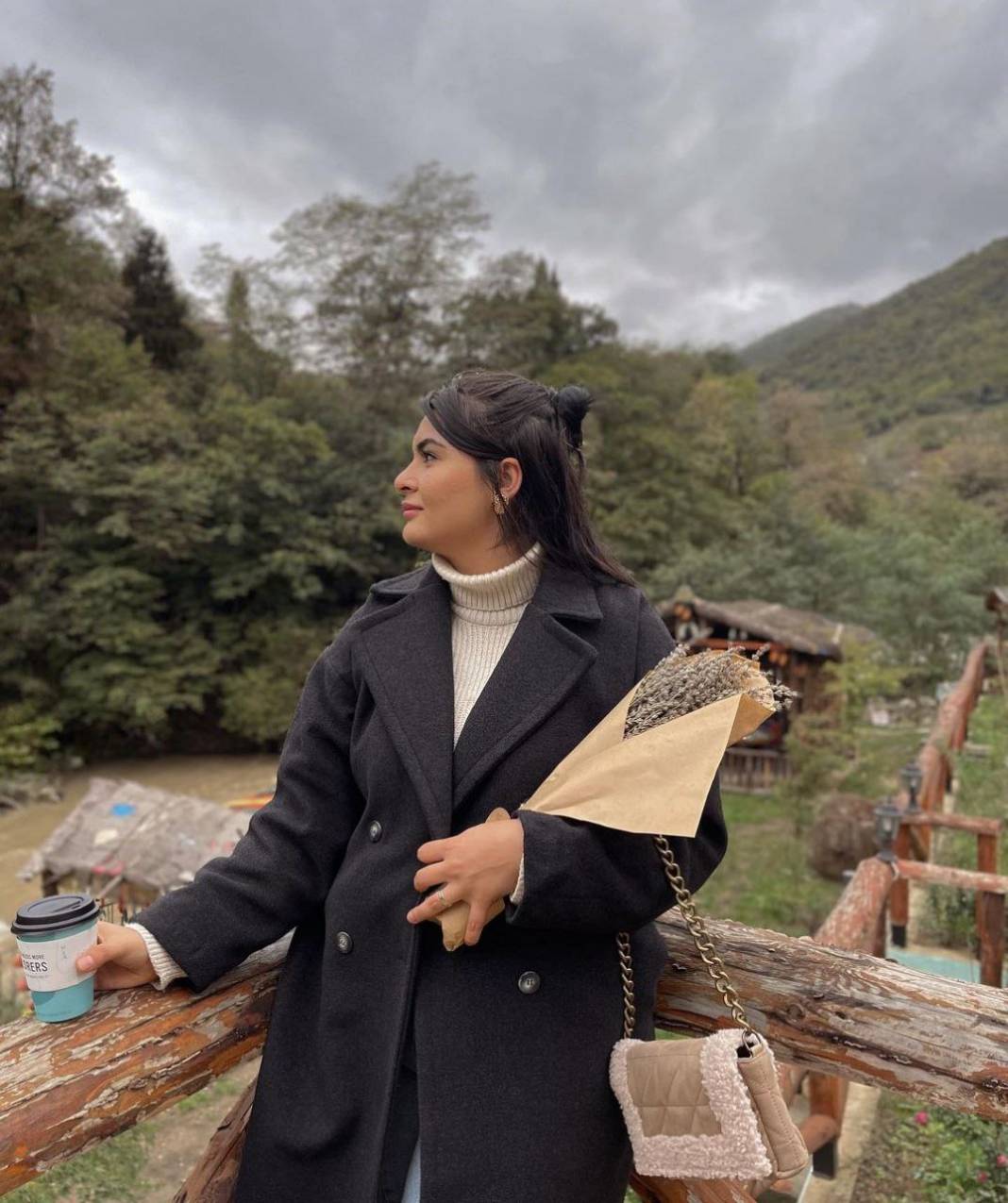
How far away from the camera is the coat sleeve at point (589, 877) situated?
1115 mm

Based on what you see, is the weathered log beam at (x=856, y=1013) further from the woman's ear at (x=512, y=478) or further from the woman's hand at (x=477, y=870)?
the woman's ear at (x=512, y=478)

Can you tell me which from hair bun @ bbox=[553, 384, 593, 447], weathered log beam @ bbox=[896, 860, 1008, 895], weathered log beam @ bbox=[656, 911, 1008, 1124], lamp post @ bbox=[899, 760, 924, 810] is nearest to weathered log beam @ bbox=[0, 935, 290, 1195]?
weathered log beam @ bbox=[656, 911, 1008, 1124]

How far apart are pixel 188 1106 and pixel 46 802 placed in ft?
38.3

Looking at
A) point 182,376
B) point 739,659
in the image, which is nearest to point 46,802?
point 182,376

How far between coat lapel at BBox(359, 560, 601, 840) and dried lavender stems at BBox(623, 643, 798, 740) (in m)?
0.17

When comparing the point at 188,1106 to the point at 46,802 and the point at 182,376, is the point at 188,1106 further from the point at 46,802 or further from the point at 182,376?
the point at 182,376

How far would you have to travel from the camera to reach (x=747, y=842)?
35.6ft

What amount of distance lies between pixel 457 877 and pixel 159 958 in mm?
508

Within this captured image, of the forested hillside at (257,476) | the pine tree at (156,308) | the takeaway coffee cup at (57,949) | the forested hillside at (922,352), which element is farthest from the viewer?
the forested hillside at (922,352)

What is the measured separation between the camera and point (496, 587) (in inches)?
57.2

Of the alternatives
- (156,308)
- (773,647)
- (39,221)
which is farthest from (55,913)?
(156,308)

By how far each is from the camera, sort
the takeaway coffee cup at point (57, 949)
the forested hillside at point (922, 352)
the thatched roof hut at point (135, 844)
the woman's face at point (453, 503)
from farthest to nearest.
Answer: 1. the forested hillside at point (922, 352)
2. the thatched roof hut at point (135, 844)
3. the woman's face at point (453, 503)
4. the takeaway coffee cup at point (57, 949)

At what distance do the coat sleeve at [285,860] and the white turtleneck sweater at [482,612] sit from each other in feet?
0.66

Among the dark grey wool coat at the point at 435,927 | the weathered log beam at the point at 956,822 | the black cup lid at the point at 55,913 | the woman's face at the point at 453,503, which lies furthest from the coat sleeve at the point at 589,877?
the weathered log beam at the point at 956,822
